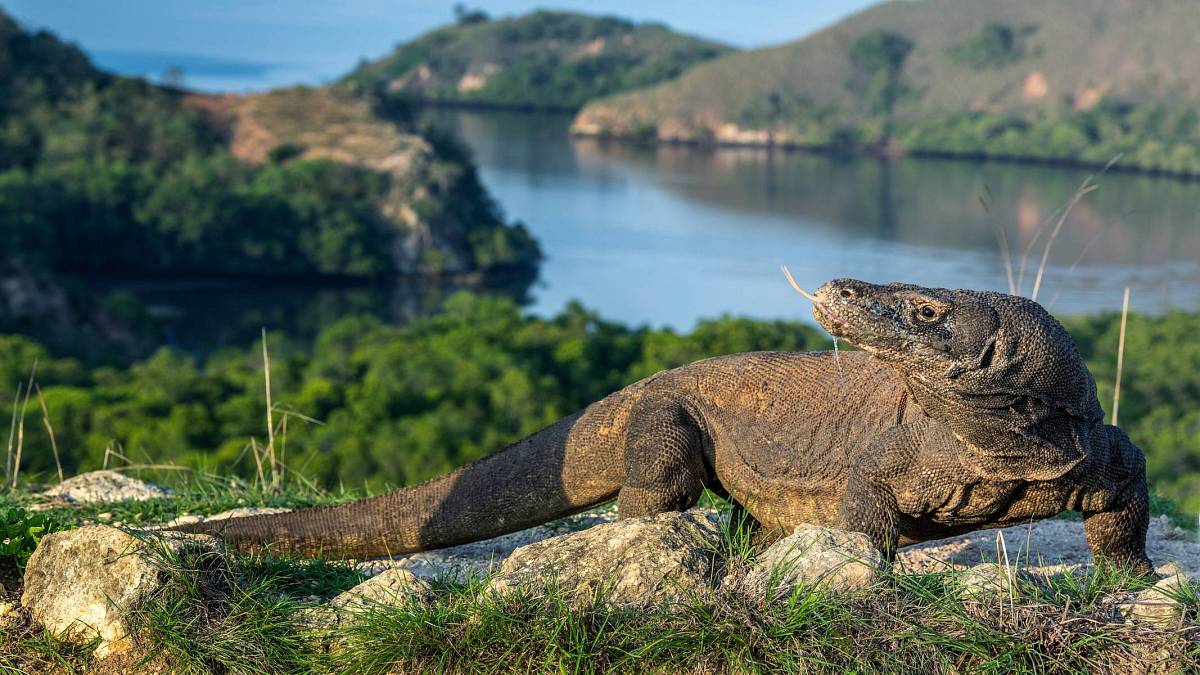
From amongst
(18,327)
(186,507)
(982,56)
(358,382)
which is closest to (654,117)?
(982,56)

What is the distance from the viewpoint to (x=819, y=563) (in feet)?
14.4

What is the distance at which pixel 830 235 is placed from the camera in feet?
298

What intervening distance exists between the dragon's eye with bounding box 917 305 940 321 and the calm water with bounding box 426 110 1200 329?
43081 millimetres

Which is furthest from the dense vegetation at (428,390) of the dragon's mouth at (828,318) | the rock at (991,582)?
the dragon's mouth at (828,318)

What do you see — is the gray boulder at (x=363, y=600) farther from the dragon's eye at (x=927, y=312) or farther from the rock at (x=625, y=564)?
the dragon's eye at (x=927, y=312)

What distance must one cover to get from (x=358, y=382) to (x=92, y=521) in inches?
1288

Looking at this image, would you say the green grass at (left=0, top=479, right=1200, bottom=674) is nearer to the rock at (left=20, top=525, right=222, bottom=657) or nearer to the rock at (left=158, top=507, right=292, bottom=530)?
the rock at (left=20, top=525, right=222, bottom=657)

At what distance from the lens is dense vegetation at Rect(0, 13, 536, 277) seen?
81.4 metres

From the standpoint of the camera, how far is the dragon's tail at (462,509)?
19.1 feet

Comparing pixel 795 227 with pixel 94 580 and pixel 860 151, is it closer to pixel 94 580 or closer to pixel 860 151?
pixel 860 151

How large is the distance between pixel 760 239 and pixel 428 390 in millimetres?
55067

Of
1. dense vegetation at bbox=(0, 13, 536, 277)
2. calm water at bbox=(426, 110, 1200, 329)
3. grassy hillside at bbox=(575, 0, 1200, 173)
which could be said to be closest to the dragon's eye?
calm water at bbox=(426, 110, 1200, 329)

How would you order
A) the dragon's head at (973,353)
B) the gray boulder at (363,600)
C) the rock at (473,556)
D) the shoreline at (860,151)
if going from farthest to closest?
the shoreline at (860,151) < the rock at (473,556) < the gray boulder at (363,600) < the dragon's head at (973,353)

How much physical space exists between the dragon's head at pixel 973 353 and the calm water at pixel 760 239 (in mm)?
44210
